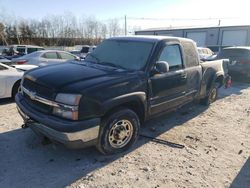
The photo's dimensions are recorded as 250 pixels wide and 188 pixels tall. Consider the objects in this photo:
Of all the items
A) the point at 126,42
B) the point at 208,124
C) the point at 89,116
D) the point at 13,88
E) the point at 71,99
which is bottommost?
the point at 208,124

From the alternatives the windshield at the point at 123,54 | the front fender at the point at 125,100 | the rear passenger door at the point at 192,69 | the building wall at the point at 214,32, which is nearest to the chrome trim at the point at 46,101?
the front fender at the point at 125,100

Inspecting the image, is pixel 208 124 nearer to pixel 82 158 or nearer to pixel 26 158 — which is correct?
pixel 82 158

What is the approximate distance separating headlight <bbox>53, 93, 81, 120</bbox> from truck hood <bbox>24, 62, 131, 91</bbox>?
0.16m

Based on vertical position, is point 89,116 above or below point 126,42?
below

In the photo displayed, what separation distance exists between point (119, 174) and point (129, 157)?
0.53 m

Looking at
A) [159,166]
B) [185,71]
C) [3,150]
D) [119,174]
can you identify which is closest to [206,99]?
[185,71]

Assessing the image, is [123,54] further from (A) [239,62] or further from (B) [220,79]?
(A) [239,62]

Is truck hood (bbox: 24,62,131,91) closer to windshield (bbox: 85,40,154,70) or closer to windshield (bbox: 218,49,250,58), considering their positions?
windshield (bbox: 85,40,154,70)

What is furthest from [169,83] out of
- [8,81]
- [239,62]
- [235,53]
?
[235,53]

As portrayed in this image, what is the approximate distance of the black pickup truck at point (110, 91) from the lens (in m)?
3.42

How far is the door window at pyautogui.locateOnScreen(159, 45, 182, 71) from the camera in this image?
4.76 metres

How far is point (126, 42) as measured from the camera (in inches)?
196

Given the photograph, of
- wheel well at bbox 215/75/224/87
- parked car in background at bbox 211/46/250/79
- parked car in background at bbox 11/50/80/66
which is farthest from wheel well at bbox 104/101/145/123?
parked car in background at bbox 211/46/250/79

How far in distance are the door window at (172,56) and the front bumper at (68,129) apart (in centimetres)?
196
